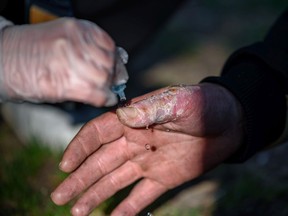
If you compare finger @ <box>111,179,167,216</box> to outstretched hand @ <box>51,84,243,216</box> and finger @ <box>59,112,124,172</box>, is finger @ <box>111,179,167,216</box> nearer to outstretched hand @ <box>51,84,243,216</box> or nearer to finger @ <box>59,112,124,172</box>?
outstretched hand @ <box>51,84,243,216</box>

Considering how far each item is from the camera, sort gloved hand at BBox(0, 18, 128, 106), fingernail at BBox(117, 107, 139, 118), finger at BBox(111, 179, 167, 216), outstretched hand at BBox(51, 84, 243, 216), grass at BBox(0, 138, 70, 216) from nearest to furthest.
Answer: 1. gloved hand at BBox(0, 18, 128, 106)
2. fingernail at BBox(117, 107, 139, 118)
3. outstretched hand at BBox(51, 84, 243, 216)
4. finger at BBox(111, 179, 167, 216)
5. grass at BBox(0, 138, 70, 216)

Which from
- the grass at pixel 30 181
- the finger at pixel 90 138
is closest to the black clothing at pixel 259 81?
the finger at pixel 90 138

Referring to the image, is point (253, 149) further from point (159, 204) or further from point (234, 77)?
point (159, 204)

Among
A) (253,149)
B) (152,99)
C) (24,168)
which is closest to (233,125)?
(253,149)

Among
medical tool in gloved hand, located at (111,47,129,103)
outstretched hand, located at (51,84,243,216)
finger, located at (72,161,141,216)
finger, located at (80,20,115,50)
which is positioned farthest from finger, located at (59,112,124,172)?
finger, located at (80,20,115,50)

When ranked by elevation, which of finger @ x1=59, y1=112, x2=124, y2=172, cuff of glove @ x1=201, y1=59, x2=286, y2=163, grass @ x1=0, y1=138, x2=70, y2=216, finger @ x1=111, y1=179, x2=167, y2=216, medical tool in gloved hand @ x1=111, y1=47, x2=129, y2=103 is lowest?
grass @ x1=0, y1=138, x2=70, y2=216

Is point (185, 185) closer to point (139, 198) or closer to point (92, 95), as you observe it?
point (139, 198)

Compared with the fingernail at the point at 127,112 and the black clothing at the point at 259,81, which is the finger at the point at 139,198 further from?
the fingernail at the point at 127,112

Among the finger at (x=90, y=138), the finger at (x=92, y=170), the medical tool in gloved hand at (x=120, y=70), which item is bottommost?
the finger at (x=92, y=170)

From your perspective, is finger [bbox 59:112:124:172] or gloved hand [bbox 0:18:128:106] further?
finger [bbox 59:112:124:172]
